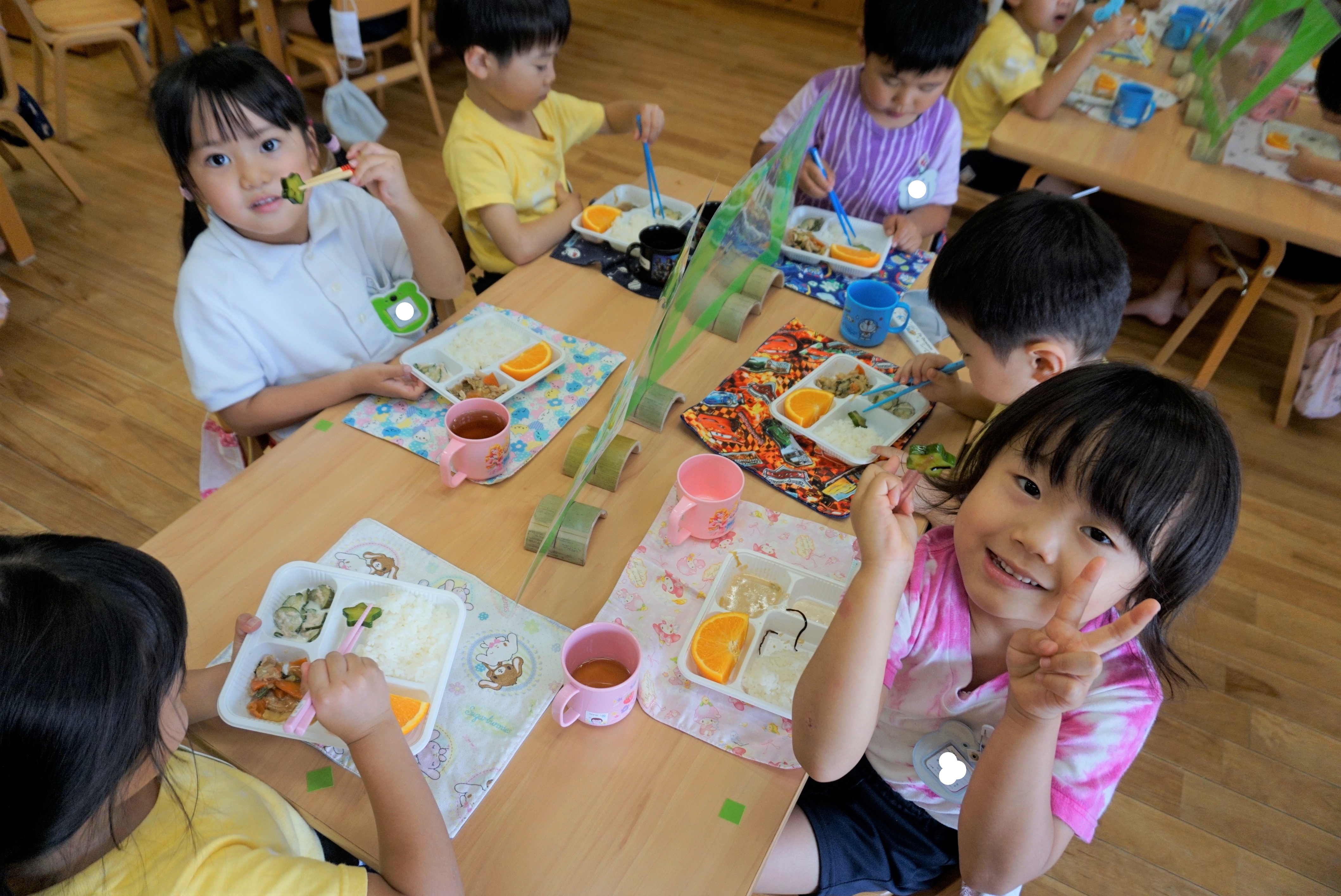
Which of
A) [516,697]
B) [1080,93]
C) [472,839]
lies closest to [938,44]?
[1080,93]

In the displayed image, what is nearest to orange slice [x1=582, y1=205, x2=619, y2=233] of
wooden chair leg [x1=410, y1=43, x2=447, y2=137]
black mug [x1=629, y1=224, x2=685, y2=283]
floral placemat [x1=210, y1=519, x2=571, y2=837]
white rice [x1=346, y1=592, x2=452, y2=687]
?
black mug [x1=629, y1=224, x2=685, y2=283]

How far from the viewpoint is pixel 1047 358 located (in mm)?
1228

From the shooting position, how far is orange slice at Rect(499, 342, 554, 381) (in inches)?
53.9

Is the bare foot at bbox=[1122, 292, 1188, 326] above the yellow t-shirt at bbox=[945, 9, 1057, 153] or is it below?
below

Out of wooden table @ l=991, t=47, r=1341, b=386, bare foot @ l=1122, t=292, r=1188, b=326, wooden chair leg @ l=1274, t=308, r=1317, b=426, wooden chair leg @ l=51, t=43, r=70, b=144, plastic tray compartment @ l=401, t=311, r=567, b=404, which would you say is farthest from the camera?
wooden chair leg @ l=51, t=43, r=70, b=144

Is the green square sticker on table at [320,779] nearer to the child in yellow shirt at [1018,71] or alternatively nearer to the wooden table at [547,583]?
the wooden table at [547,583]

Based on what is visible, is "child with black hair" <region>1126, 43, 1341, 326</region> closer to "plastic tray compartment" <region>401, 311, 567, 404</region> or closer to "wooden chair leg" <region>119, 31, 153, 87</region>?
"plastic tray compartment" <region>401, 311, 567, 404</region>

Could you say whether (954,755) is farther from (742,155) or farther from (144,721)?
(742,155)

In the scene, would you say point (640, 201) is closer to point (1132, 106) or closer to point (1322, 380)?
point (1132, 106)

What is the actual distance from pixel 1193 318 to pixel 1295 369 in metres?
0.36

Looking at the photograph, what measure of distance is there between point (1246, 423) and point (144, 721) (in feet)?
10.7

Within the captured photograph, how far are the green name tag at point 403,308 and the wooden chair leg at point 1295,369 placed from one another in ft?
8.87

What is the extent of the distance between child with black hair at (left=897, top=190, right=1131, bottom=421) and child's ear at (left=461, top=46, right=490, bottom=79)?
1.12 m

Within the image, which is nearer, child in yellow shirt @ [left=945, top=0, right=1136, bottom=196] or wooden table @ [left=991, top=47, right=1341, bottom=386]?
wooden table @ [left=991, top=47, right=1341, bottom=386]
